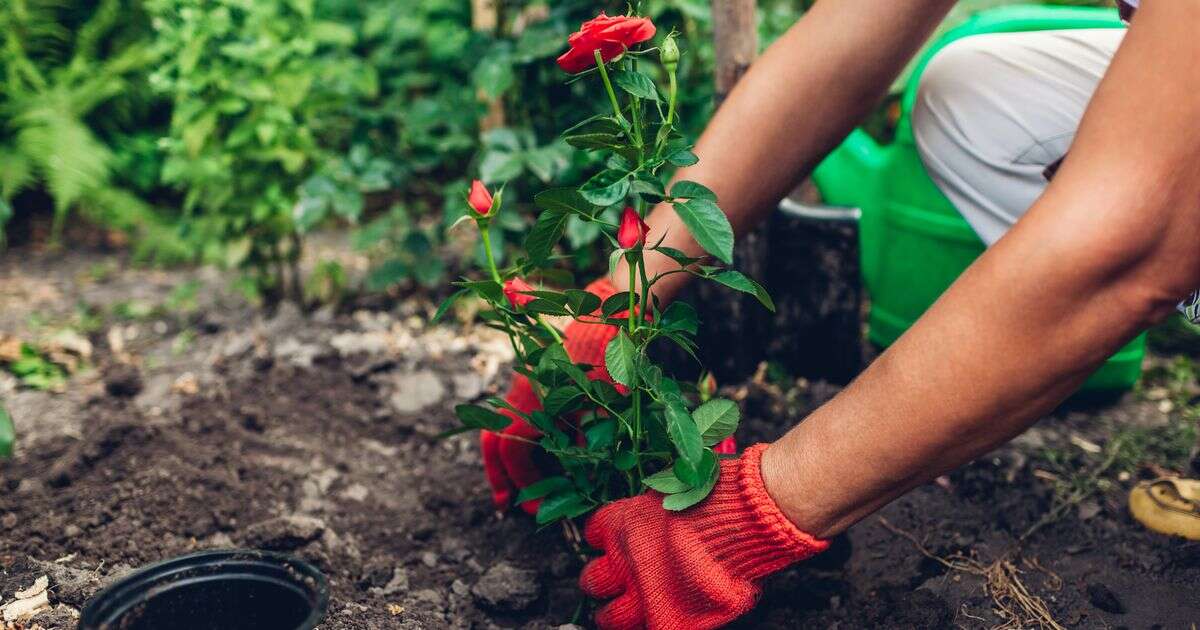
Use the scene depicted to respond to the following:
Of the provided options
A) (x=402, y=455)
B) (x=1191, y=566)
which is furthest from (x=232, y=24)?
(x=1191, y=566)

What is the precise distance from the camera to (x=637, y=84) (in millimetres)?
1152

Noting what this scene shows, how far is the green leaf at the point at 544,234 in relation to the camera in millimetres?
1250

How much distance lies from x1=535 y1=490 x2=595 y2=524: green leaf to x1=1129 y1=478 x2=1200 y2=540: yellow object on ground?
1056 mm

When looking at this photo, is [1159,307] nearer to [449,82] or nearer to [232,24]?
[449,82]

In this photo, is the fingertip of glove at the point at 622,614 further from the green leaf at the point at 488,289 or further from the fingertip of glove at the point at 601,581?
the green leaf at the point at 488,289

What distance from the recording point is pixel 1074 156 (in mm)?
1070

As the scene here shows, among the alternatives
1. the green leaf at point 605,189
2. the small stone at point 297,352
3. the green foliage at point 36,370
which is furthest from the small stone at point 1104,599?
the green foliage at point 36,370

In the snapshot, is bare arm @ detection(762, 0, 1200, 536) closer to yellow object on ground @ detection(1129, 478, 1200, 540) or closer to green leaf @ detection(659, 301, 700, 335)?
green leaf @ detection(659, 301, 700, 335)

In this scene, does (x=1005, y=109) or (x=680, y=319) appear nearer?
(x=680, y=319)

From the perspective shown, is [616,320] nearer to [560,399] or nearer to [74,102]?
[560,399]

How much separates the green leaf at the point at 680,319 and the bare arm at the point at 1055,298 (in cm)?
23

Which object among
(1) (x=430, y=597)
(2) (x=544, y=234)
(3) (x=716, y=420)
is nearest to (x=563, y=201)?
(2) (x=544, y=234)

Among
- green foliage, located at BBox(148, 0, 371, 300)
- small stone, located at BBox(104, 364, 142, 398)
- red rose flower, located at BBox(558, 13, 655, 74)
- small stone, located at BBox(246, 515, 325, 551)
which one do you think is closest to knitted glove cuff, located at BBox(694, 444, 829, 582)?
red rose flower, located at BBox(558, 13, 655, 74)

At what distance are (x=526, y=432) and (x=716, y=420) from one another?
0.41m
